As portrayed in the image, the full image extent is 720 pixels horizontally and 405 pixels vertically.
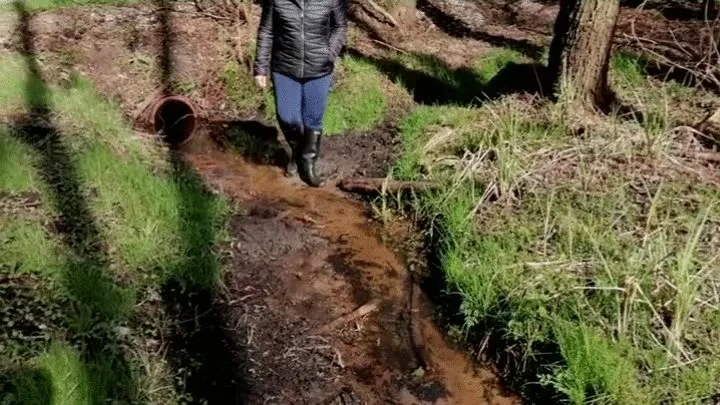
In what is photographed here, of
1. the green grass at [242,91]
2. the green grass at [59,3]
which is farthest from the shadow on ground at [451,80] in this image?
the green grass at [59,3]

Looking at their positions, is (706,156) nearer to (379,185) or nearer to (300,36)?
(379,185)

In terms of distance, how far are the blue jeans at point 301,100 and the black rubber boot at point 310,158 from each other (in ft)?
0.22

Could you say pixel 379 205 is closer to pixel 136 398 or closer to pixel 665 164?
pixel 665 164

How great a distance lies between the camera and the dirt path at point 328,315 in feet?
13.4

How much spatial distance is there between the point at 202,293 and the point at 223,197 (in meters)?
1.10

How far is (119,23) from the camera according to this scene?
318 inches

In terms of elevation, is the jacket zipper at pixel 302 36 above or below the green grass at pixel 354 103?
above

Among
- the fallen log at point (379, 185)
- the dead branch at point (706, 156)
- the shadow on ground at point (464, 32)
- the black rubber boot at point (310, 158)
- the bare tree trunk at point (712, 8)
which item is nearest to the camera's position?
the dead branch at point (706, 156)

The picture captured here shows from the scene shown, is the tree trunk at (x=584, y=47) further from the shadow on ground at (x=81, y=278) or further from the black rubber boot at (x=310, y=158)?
the shadow on ground at (x=81, y=278)

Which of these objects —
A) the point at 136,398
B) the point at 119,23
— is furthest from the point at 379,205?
the point at 119,23

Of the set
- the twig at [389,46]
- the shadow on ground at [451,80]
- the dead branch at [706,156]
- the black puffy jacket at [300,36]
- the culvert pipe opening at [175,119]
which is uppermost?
the black puffy jacket at [300,36]

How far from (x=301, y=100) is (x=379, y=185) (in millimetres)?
814

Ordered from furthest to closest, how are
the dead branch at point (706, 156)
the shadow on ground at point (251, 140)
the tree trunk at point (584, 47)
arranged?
the shadow on ground at point (251, 140) < the tree trunk at point (584, 47) < the dead branch at point (706, 156)

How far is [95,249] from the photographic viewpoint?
4477 millimetres
